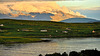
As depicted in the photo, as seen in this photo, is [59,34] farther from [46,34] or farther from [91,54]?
[91,54]

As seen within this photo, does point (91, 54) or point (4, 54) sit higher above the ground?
point (91, 54)

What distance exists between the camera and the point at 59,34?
634 feet

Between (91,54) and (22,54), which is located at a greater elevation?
(91,54)

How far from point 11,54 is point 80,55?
36004 mm

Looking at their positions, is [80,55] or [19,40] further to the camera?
[19,40]

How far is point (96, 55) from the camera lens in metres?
69.9

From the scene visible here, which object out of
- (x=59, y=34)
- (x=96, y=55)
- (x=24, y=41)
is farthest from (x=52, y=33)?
(x=96, y=55)

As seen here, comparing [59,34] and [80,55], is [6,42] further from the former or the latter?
[80,55]

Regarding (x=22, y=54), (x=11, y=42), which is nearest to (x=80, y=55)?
(x=22, y=54)

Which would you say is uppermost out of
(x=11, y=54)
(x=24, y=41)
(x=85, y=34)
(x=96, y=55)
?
(x=96, y=55)

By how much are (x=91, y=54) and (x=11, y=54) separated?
36.2 meters

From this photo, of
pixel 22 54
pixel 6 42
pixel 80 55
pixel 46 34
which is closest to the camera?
pixel 80 55

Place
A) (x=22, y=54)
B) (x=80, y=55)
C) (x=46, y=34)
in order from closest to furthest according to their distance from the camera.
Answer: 1. (x=80, y=55)
2. (x=22, y=54)
3. (x=46, y=34)

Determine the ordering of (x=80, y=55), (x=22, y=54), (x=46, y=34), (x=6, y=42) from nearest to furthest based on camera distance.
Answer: (x=80, y=55), (x=22, y=54), (x=6, y=42), (x=46, y=34)
